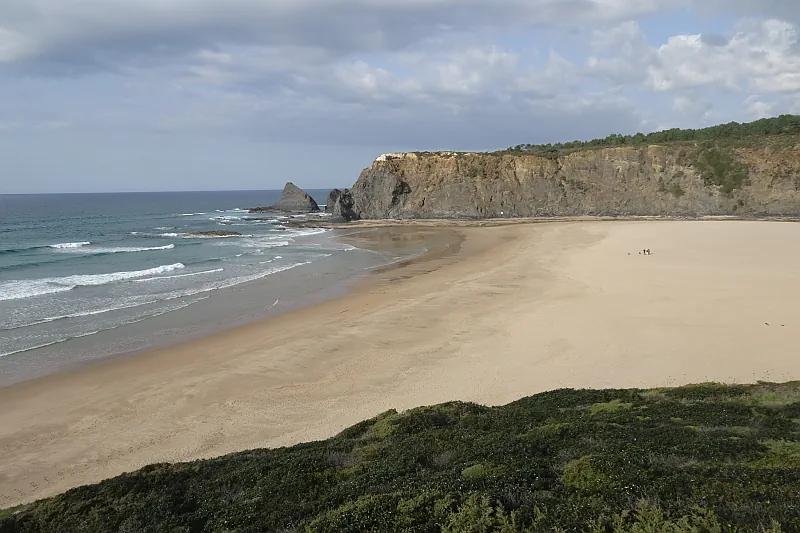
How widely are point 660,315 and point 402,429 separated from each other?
49.4ft

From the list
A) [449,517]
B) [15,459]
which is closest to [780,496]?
[449,517]

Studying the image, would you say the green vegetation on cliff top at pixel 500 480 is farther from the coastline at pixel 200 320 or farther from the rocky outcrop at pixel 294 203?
the rocky outcrop at pixel 294 203

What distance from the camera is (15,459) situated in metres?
11.4

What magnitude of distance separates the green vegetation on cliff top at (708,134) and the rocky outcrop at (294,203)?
3646 centimetres

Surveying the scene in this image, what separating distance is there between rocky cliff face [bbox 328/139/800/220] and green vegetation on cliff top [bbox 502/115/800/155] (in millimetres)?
5080

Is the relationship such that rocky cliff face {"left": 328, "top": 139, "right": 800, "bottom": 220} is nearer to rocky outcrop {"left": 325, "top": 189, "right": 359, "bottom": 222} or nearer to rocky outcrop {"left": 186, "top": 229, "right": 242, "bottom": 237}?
rocky outcrop {"left": 325, "top": 189, "right": 359, "bottom": 222}

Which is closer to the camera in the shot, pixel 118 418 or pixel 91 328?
pixel 118 418

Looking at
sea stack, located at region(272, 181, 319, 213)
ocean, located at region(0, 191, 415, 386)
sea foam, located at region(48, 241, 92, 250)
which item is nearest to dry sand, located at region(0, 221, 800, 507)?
ocean, located at region(0, 191, 415, 386)

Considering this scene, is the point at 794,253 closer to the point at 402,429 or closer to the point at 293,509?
the point at 402,429

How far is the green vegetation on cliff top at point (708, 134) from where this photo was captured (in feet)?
234

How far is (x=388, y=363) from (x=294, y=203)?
86350mm

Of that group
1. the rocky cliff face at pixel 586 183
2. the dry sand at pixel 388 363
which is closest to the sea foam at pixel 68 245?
the rocky cliff face at pixel 586 183

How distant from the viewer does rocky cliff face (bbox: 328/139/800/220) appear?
207 feet

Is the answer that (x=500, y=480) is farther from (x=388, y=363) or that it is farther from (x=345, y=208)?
(x=345, y=208)
